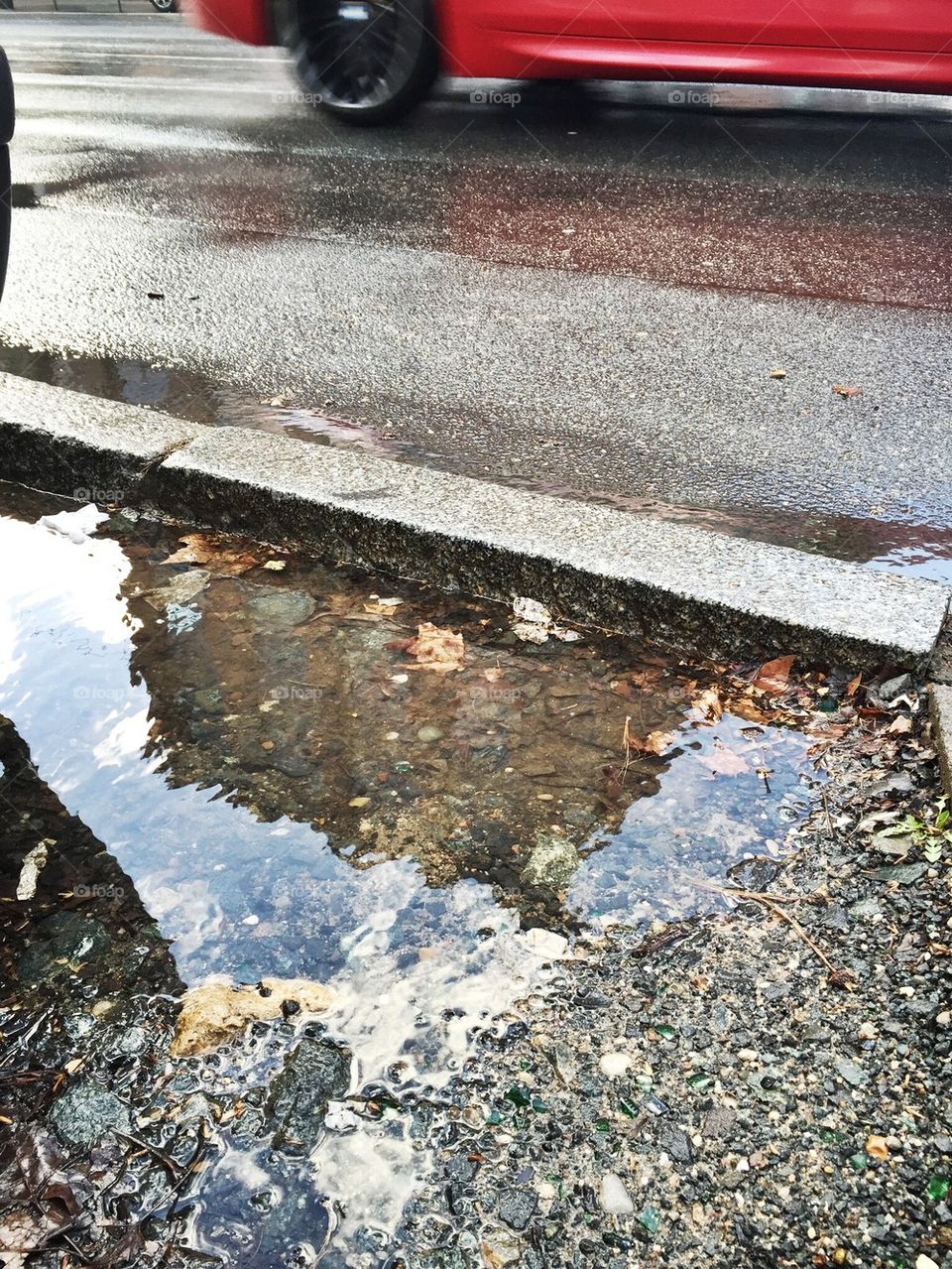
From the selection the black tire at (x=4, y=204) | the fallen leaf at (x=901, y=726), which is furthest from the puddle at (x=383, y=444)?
the black tire at (x=4, y=204)

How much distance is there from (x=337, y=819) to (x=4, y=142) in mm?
1506

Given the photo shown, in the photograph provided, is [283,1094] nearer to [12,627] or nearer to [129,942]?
[129,942]

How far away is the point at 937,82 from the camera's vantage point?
5.39 metres

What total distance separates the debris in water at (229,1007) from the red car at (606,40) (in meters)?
5.53

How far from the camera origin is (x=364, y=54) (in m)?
7.02

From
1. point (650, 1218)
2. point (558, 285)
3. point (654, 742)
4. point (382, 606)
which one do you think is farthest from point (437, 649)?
point (558, 285)

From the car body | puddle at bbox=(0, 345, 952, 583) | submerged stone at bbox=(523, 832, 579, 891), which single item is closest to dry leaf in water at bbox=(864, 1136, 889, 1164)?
submerged stone at bbox=(523, 832, 579, 891)

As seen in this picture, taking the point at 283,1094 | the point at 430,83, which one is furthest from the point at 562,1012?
the point at 430,83

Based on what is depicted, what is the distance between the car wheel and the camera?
6676 mm

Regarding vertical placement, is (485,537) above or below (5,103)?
below

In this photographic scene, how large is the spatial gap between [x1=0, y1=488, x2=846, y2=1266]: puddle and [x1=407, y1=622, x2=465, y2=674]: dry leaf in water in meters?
0.02

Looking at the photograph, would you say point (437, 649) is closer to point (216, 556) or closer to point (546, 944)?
point (216, 556)

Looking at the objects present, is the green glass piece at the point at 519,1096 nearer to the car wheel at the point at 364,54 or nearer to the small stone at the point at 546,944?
the small stone at the point at 546,944

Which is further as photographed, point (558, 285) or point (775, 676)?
point (558, 285)
